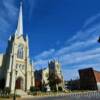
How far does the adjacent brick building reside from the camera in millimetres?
104000

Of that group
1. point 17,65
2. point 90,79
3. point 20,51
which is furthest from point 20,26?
point 90,79

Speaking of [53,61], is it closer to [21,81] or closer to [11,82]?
[21,81]

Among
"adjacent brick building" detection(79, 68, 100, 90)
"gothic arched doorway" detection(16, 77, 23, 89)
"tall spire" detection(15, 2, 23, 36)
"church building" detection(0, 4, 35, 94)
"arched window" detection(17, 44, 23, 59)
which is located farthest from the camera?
"adjacent brick building" detection(79, 68, 100, 90)

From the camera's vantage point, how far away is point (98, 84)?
104750 mm

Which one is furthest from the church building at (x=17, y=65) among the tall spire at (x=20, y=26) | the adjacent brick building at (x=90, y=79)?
the adjacent brick building at (x=90, y=79)

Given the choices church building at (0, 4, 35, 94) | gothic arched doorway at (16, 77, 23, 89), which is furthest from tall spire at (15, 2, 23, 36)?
gothic arched doorway at (16, 77, 23, 89)

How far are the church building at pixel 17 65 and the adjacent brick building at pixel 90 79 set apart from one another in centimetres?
5329

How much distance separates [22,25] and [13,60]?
20374 millimetres

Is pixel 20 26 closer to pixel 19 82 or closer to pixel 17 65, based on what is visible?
pixel 17 65

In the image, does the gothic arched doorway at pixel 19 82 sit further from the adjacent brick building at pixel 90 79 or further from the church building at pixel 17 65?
the adjacent brick building at pixel 90 79

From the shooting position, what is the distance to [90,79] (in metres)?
107

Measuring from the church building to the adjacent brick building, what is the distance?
53.3 meters

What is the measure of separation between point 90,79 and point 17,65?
60827mm

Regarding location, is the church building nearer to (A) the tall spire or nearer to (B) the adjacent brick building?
(A) the tall spire
